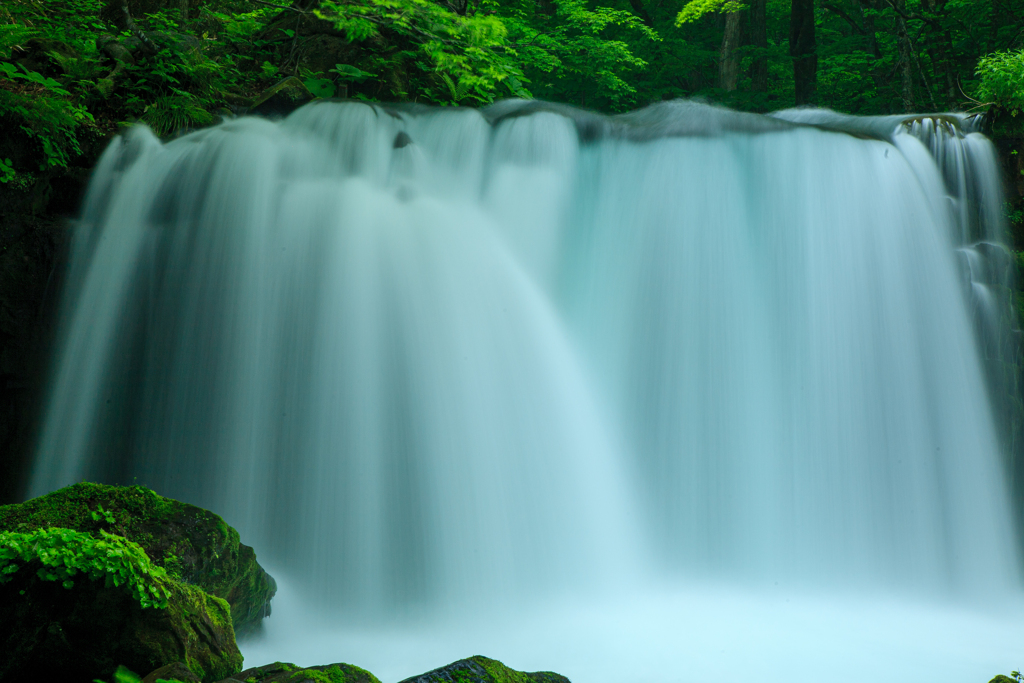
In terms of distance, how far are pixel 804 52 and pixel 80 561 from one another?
14.4 meters

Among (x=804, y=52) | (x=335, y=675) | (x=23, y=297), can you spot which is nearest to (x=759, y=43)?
(x=804, y=52)

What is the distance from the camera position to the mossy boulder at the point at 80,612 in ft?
7.83

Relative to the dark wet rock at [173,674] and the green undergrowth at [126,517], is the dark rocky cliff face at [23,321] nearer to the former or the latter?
the green undergrowth at [126,517]

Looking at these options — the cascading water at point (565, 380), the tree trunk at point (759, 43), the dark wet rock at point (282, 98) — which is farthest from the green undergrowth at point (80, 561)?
the tree trunk at point (759, 43)

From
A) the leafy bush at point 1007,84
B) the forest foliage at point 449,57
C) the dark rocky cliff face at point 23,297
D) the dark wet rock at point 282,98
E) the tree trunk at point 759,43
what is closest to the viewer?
the dark rocky cliff face at point 23,297

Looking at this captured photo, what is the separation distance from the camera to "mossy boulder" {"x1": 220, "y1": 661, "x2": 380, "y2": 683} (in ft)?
7.83

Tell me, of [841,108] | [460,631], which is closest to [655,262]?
[460,631]

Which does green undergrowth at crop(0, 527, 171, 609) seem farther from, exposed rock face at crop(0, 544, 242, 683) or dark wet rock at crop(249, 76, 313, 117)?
dark wet rock at crop(249, 76, 313, 117)

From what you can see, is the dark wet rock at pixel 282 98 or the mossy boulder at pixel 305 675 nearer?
the mossy boulder at pixel 305 675

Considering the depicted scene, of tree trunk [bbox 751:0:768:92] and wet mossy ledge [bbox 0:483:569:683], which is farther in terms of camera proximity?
tree trunk [bbox 751:0:768:92]

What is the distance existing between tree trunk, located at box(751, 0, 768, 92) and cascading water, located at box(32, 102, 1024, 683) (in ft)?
28.7

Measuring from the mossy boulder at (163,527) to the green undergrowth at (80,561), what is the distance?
67 centimetres

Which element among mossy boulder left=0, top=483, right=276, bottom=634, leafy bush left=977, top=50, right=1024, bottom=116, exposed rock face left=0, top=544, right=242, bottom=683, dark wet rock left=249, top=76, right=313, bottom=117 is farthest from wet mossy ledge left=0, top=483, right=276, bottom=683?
leafy bush left=977, top=50, right=1024, bottom=116

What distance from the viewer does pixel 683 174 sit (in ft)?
21.9
